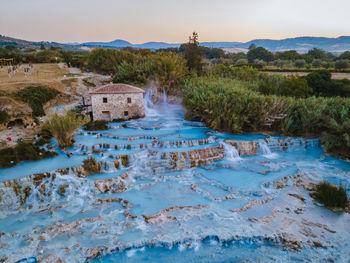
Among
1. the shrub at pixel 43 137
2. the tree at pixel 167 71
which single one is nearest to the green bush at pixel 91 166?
the shrub at pixel 43 137

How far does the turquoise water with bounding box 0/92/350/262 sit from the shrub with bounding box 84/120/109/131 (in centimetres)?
233

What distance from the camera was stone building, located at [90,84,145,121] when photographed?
67.6 ft

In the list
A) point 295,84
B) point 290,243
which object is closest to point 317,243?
point 290,243

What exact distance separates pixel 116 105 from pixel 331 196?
55.7 ft

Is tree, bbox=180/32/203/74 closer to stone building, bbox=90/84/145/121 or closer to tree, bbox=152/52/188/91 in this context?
tree, bbox=152/52/188/91

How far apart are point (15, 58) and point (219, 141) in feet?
133

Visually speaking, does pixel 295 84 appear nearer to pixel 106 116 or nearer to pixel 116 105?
pixel 116 105

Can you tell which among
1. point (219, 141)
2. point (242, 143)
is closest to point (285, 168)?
point (242, 143)

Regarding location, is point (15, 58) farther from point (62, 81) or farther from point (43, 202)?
point (43, 202)

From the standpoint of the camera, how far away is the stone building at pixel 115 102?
67.6ft

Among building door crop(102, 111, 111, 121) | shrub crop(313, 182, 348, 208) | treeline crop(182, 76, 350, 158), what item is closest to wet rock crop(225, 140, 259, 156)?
treeline crop(182, 76, 350, 158)

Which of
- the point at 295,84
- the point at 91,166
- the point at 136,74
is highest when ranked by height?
the point at 136,74

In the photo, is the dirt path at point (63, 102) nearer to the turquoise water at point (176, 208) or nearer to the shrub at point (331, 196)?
the turquoise water at point (176, 208)

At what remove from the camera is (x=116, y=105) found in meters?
21.2
